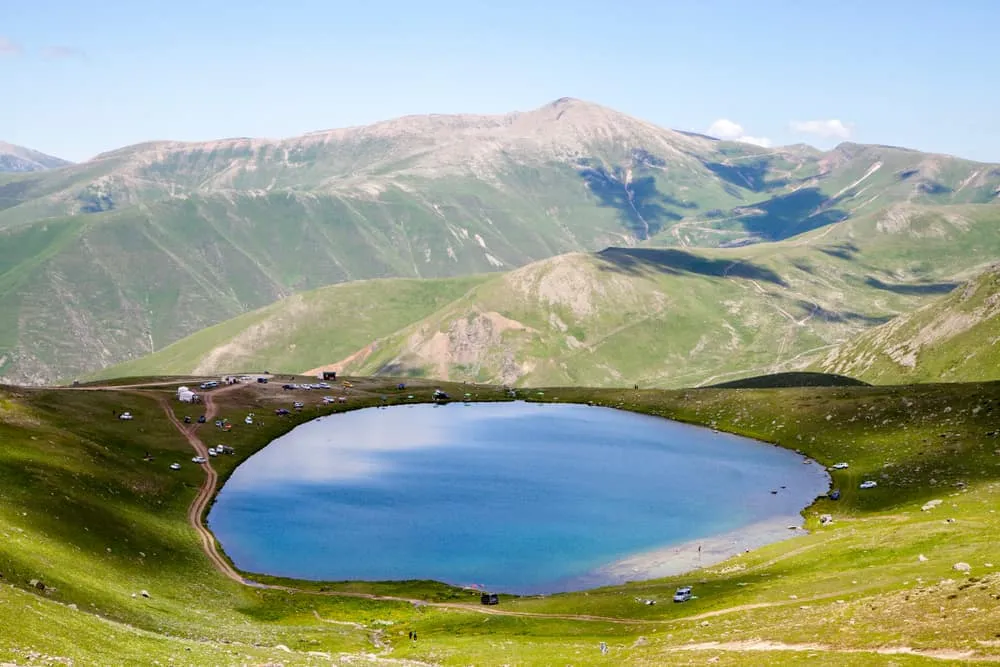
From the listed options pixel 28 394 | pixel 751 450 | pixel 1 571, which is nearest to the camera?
pixel 1 571

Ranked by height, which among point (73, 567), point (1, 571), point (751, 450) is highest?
point (1, 571)

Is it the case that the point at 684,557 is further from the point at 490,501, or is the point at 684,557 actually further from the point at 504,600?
the point at 490,501

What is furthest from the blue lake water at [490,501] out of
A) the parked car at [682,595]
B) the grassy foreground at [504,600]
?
the parked car at [682,595]

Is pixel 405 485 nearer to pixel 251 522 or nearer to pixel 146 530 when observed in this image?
pixel 251 522

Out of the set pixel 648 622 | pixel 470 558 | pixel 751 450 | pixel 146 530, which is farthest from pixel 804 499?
pixel 146 530

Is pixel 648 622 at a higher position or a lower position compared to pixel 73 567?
lower

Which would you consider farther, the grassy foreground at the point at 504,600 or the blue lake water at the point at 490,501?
the blue lake water at the point at 490,501

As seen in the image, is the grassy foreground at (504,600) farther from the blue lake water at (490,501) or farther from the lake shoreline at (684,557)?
the blue lake water at (490,501)
